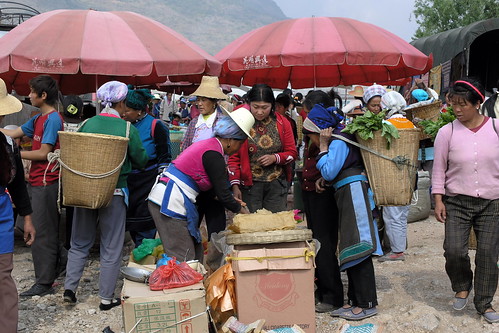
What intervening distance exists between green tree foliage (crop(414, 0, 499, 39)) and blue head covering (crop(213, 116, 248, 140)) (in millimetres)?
27350

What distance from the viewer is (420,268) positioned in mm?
6508

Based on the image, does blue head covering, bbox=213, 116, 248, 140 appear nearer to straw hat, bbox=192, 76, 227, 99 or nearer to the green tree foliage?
straw hat, bbox=192, 76, 227, 99

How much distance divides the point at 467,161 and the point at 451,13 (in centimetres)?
2788

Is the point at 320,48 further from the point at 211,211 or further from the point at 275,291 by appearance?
the point at 275,291

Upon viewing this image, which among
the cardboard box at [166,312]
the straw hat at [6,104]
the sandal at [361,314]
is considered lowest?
the sandal at [361,314]

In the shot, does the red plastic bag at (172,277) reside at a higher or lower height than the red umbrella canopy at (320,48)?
lower

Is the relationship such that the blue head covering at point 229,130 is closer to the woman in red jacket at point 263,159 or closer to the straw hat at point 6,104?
the woman in red jacket at point 263,159

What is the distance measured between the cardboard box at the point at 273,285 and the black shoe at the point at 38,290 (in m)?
2.32

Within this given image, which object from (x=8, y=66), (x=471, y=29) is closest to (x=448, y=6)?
(x=471, y=29)

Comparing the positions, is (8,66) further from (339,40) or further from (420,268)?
(420,268)

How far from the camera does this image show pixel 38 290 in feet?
18.2

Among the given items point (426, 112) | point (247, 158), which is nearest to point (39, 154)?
point (247, 158)

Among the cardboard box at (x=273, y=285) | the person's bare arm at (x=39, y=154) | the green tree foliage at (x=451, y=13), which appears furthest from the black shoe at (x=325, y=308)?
the green tree foliage at (x=451, y=13)

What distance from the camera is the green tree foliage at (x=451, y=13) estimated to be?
94.5 ft
